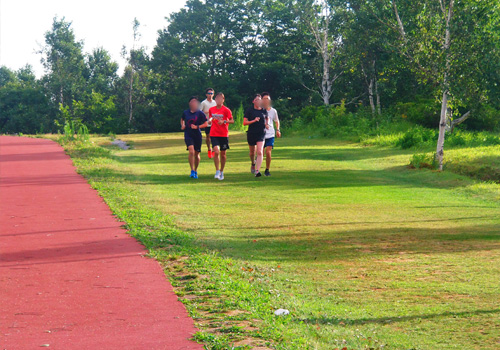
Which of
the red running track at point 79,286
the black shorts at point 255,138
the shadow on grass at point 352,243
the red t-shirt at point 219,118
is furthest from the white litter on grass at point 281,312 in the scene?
the black shorts at point 255,138

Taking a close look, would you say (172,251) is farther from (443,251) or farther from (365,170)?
(365,170)

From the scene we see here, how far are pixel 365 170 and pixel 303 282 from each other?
1157 cm

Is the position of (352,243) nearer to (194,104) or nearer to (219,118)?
(219,118)

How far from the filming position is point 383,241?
28.3 ft

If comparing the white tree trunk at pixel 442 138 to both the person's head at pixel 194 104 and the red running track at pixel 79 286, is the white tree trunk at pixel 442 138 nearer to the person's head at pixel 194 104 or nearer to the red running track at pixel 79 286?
the person's head at pixel 194 104

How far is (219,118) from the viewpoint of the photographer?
48.8 ft

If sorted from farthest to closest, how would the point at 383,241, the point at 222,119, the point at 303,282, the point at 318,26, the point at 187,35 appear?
1. the point at 187,35
2. the point at 318,26
3. the point at 222,119
4. the point at 383,241
5. the point at 303,282

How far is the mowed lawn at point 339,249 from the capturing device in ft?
16.8

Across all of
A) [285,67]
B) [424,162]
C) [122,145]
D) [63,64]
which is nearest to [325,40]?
[285,67]

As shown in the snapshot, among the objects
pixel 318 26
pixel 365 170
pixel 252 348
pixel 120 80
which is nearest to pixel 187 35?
pixel 120 80

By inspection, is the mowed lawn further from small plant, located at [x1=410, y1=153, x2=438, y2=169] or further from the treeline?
the treeline

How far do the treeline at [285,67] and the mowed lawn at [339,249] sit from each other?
3.53 metres

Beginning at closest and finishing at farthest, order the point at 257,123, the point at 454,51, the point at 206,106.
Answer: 1. the point at 257,123
2. the point at 206,106
3. the point at 454,51

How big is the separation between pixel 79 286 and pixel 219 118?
8828mm
